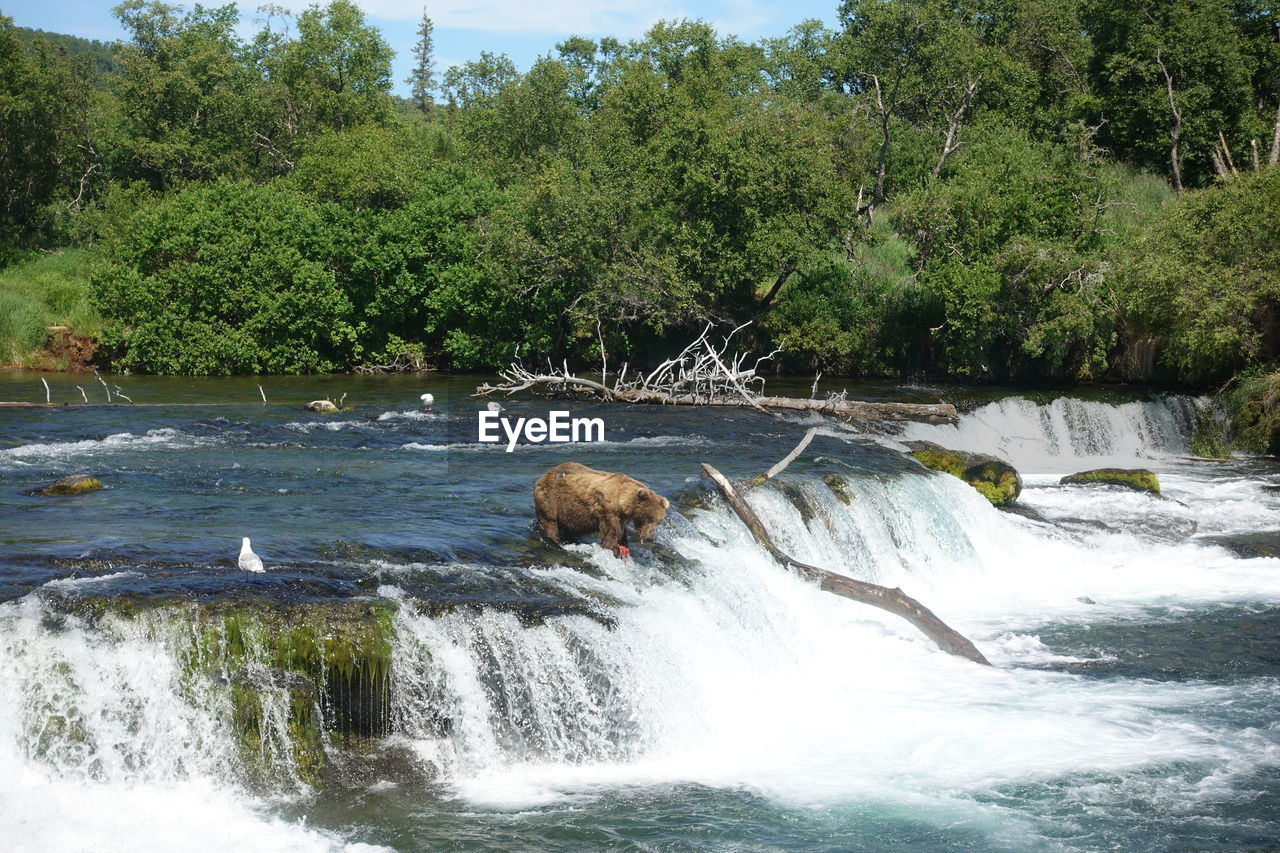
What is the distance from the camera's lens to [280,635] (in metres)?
9.81

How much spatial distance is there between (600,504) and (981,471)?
9.91 meters

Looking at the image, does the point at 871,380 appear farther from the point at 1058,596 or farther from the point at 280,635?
the point at 280,635

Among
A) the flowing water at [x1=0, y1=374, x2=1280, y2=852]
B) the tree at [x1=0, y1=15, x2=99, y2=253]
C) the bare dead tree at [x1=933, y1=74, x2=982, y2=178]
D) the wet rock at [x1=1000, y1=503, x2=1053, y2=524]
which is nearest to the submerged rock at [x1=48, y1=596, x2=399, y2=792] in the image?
the flowing water at [x1=0, y1=374, x2=1280, y2=852]

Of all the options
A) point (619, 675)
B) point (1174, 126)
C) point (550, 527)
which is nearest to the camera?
point (619, 675)

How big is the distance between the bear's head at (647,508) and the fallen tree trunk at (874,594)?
1620 mm

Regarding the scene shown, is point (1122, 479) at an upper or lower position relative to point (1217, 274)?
lower

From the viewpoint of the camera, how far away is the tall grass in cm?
3353

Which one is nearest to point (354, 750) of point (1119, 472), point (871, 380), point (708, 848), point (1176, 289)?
point (708, 848)

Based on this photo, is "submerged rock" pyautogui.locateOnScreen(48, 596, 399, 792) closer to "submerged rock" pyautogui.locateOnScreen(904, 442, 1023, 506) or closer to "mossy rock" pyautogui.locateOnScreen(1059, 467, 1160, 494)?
"submerged rock" pyautogui.locateOnScreen(904, 442, 1023, 506)

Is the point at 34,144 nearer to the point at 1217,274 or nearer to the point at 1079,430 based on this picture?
the point at 1079,430

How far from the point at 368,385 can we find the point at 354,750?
22.2 meters

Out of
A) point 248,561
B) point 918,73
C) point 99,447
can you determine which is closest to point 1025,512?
point 248,561

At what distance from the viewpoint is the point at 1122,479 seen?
21.3 m

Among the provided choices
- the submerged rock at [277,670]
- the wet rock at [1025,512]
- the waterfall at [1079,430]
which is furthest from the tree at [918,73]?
the submerged rock at [277,670]
